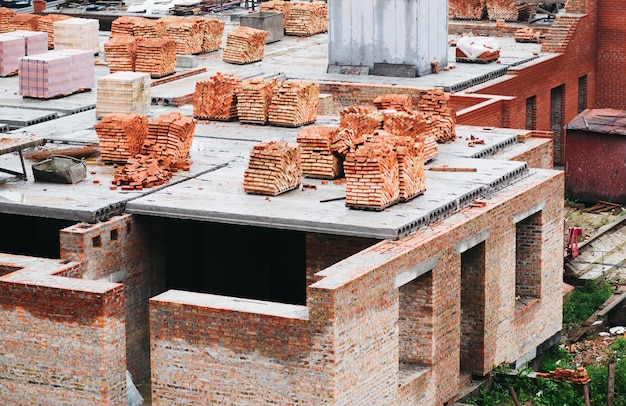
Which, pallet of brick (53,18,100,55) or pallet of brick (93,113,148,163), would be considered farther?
pallet of brick (53,18,100,55)

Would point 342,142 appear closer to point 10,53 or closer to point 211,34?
point 10,53

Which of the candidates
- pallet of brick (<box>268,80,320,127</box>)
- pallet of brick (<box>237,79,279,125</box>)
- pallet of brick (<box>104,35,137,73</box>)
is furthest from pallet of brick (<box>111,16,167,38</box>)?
pallet of brick (<box>268,80,320,127</box>)

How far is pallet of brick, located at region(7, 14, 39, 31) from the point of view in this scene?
151ft

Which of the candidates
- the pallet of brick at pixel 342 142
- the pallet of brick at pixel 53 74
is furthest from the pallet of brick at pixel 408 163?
the pallet of brick at pixel 53 74

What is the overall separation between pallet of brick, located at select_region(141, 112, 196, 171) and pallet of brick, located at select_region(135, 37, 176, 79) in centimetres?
1016

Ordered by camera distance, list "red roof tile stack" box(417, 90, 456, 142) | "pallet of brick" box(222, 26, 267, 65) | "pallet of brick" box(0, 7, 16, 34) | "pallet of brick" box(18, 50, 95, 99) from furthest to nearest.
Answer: "pallet of brick" box(0, 7, 16, 34), "pallet of brick" box(222, 26, 267, 65), "pallet of brick" box(18, 50, 95, 99), "red roof tile stack" box(417, 90, 456, 142)

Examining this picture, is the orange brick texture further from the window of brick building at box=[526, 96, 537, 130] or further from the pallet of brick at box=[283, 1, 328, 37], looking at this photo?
the pallet of brick at box=[283, 1, 328, 37]

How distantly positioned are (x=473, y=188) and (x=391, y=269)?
168 inches

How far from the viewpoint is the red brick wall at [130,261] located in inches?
1024

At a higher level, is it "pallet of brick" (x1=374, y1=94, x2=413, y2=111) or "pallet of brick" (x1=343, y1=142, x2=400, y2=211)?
"pallet of brick" (x1=374, y1=94, x2=413, y2=111)

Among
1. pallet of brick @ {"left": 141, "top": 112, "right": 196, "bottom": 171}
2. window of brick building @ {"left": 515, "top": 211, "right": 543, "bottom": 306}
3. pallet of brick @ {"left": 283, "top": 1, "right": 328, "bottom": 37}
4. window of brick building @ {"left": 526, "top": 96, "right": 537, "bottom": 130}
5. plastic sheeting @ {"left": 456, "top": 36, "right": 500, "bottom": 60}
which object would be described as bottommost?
window of brick building @ {"left": 515, "top": 211, "right": 543, "bottom": 306}

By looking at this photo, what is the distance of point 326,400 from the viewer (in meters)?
23.2

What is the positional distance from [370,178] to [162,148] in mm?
4936

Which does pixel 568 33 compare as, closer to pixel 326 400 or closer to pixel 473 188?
pixel 473 188
